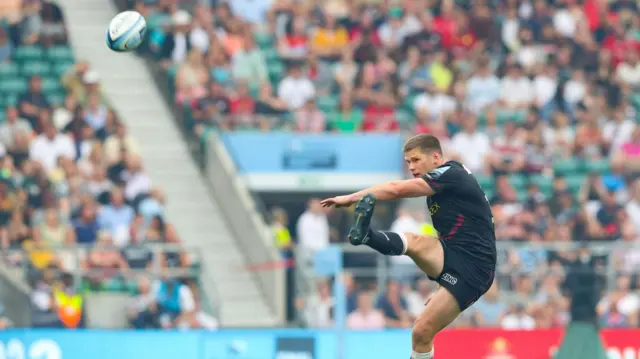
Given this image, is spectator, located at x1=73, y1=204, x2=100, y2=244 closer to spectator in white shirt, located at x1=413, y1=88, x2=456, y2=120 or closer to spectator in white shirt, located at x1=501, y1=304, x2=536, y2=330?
spectator in white shirt, located at x1=501, y1=304, x2=536, y2=330

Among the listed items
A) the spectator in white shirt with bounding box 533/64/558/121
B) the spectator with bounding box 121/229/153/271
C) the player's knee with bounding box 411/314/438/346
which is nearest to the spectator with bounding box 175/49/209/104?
the spectator with bounding box 121/229/153/271

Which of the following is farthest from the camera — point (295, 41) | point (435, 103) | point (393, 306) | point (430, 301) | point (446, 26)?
point (446, 26)

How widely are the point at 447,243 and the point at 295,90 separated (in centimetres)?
1118

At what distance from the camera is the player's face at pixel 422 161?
1055 cm

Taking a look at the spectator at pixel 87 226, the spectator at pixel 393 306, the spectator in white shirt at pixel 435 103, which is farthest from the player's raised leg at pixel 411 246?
the spectator in white shirt at pixel 435 103

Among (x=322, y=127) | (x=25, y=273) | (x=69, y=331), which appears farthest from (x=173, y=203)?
(x=69, y=331)

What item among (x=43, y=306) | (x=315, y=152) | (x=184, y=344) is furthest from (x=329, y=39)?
(x=184, y=344)

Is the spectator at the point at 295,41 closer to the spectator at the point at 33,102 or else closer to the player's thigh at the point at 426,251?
the spectator at the point at 33,102

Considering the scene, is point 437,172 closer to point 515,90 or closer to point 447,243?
point 447,243

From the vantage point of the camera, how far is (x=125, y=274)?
17469mm

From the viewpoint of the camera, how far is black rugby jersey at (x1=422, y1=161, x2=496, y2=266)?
34.8 ft

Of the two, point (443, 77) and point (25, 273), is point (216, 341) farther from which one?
point (443, 77)

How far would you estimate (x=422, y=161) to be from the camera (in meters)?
10.6

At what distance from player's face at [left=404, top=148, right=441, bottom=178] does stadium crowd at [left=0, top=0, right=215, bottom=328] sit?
7379 mm
